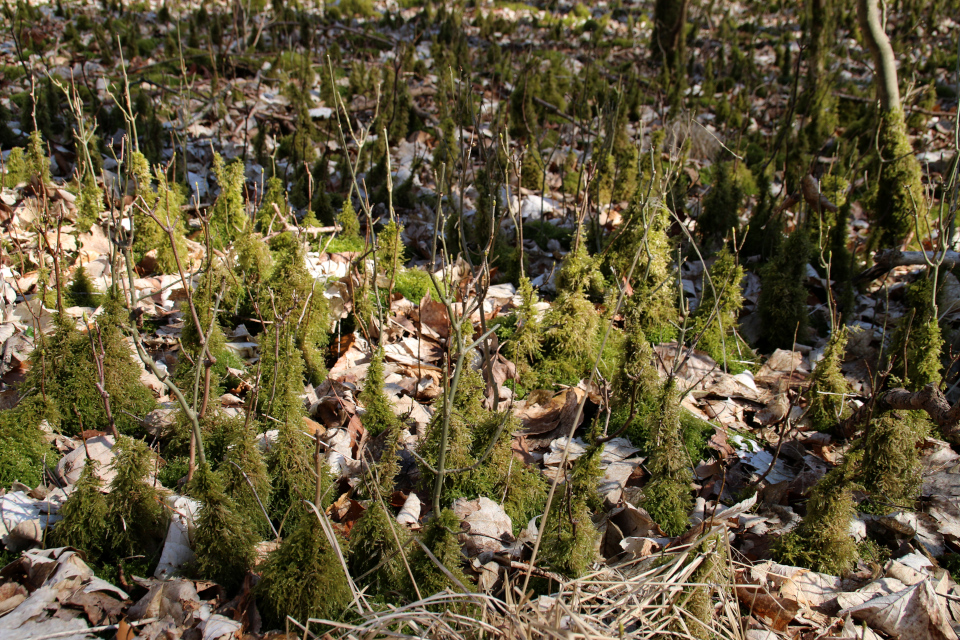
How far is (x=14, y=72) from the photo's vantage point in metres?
9.42

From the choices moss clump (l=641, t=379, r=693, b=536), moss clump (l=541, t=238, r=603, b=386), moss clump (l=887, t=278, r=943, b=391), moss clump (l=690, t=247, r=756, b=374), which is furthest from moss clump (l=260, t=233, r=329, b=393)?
moss clump (l=887, t=278, r=943, b=391)

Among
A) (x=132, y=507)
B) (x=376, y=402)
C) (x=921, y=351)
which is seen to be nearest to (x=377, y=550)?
(x=132, y=507)

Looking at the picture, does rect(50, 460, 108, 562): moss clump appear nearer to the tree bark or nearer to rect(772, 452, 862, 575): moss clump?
rect(772, 452, 862, 575): moss clump

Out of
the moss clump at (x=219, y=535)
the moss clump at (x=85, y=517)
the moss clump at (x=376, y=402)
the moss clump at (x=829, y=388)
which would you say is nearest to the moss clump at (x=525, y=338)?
the moss clump at (x=376, y=402)

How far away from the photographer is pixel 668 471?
298cm

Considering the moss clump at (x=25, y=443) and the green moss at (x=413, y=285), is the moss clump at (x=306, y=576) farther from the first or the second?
the green moss at (x=413, y=285)

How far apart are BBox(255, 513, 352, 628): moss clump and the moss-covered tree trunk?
5.37 metres

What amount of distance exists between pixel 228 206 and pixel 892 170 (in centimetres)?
544

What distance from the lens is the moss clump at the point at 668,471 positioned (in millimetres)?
2955

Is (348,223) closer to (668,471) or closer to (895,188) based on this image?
(668,471)

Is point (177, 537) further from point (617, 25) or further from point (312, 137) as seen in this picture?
point (617, 25)

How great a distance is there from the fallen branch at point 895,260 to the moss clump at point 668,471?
11.0 feet

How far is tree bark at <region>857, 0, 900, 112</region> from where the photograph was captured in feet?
18.5

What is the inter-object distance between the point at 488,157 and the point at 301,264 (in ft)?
4.43
